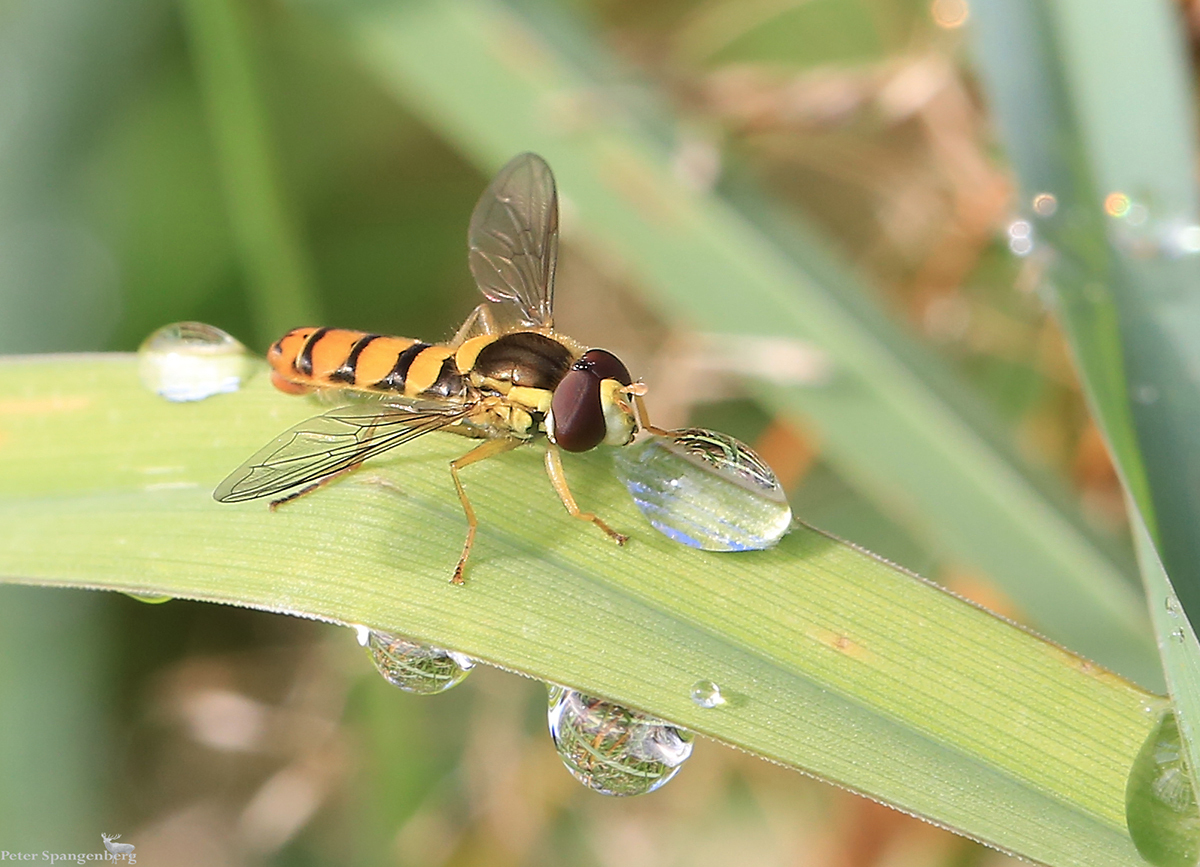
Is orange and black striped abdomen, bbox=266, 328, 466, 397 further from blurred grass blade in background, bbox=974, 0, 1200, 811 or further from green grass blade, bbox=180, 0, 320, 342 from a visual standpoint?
blurred grass blade in background, bbox=974, 0, 1200, 811

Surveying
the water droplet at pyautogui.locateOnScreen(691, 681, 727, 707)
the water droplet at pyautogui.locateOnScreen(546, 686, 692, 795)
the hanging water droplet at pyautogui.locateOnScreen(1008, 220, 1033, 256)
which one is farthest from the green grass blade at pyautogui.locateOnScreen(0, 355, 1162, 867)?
the hanging water droplet at pyautogui.locateOnScreen(1008, 220, 1033, 256)

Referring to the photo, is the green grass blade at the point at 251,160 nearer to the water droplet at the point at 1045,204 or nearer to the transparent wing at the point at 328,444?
the transparent wing at the point at 328,444

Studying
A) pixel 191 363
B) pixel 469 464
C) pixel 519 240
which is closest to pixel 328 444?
pixel 469 464

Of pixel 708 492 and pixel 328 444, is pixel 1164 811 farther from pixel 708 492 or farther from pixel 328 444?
pixel 328 444

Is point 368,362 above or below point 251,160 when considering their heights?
below

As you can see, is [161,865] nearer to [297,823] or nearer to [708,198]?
[297,823]
